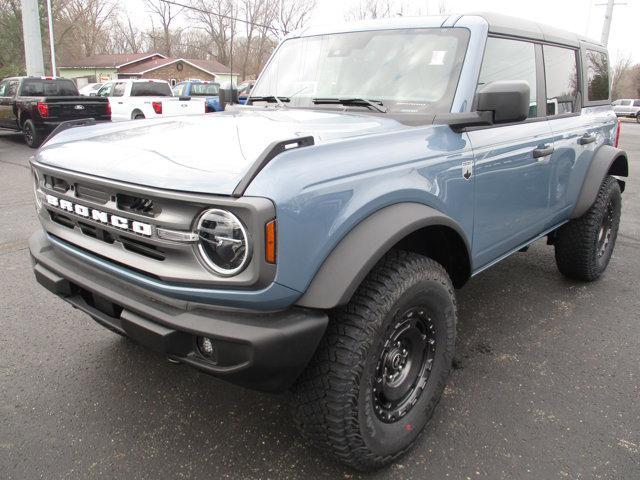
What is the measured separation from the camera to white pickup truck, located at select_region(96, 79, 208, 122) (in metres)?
14.5

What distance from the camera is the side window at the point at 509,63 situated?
111 inches

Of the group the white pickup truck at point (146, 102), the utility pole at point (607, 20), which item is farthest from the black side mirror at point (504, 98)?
the utility pole at point (607, 20)

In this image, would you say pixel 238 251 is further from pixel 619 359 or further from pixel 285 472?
pixel 619 359

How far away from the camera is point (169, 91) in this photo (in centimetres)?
1739

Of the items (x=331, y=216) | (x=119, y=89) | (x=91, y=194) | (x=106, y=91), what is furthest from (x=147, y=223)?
(x=106, y=91)

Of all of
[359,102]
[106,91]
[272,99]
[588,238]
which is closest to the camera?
[359,102]

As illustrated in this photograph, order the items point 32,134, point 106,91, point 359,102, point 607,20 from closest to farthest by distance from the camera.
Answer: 1. point 359,102
2. point 32,134
3. point 106,91
4. point 607,20

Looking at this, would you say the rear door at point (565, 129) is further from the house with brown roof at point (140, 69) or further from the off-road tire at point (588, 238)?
the house with brown roof at point (140, 69)

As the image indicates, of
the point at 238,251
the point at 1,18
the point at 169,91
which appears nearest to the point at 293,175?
the point at 238,251

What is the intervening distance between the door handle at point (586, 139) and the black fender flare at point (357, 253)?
2178mm

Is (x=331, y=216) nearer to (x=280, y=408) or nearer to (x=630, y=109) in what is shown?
(x=280, y=408)

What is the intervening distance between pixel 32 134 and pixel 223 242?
13.0m

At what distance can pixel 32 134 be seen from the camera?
1250cm

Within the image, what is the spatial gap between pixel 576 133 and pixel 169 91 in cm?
1607
